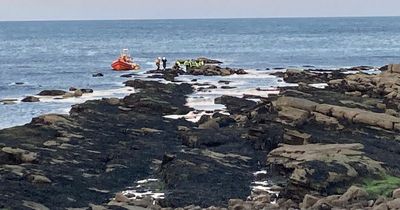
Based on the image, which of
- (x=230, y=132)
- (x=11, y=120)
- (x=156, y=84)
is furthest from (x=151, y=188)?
(x=156, y=84)

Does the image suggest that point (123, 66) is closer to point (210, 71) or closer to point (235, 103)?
point (210, 71)

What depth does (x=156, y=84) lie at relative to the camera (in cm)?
6088

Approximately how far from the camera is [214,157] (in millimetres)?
32750

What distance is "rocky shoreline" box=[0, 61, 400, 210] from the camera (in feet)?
86.3

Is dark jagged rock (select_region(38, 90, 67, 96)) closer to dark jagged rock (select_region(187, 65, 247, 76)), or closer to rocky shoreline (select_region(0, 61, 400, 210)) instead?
rocky shoreline (select_region(0, 61, 400, 210))

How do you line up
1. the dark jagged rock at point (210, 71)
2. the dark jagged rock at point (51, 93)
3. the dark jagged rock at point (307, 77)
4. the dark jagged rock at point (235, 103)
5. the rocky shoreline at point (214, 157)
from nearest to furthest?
the rocky shoreline at point (214, 157) → the dark jagged rock at point (235, 103) → the dark jagged rock at point (51, 93) → the dark jagged rock at point (307, 77) → the dark jagged rock at point (210, 71)

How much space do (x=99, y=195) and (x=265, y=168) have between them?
26.5ft

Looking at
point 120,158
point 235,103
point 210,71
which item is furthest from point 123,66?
point 120,158

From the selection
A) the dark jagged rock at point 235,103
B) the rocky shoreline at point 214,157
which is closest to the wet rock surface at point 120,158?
the rocky shoreline at point 214,157

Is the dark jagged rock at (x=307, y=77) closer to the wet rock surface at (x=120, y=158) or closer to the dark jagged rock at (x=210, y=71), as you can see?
the dark jagged rock at (x=210, y=71)

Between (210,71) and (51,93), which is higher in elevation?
(51,93)

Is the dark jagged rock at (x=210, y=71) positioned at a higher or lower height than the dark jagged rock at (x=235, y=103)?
lower

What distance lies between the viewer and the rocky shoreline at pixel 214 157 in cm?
2631

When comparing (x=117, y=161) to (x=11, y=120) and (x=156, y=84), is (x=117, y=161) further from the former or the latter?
(x=156, y=84)
